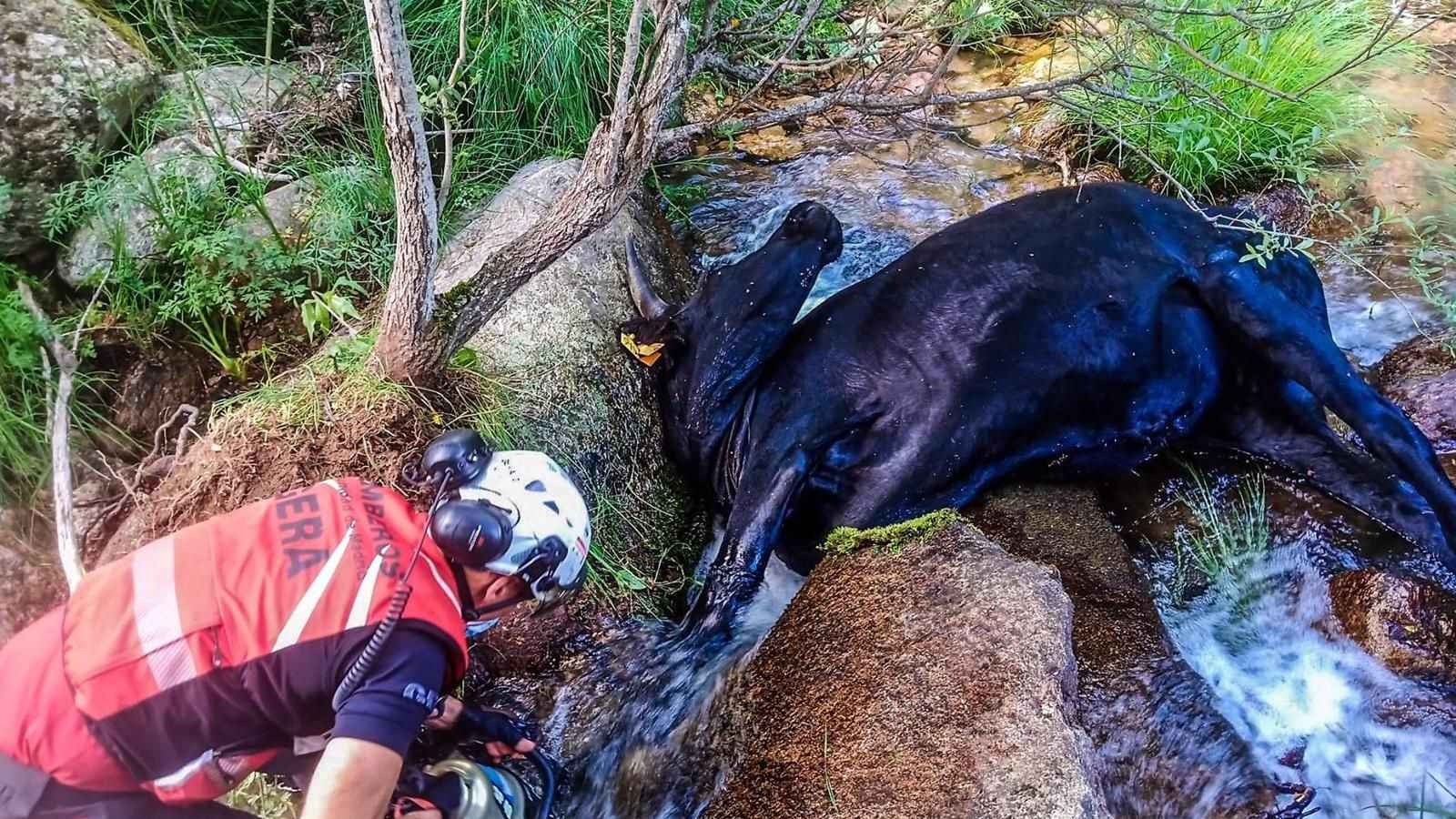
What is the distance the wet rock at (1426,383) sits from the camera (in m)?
3.43

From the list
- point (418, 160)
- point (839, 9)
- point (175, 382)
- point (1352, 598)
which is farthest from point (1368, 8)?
point (175, 382)

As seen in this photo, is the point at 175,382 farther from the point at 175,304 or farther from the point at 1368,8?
the point at 1368,8

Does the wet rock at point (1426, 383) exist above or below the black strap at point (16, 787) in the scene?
below

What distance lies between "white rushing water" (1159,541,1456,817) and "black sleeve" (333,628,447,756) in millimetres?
2233

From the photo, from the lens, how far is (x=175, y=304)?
3465 mm

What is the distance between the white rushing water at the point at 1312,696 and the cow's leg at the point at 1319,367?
1.38ft

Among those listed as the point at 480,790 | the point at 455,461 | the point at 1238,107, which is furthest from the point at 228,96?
the point at 1238,107

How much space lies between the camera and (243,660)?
1942mm

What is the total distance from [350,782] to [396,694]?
0.18 meters

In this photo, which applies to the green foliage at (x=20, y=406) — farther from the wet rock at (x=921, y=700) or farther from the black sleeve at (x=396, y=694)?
the wet rock at (x=921, y=700)

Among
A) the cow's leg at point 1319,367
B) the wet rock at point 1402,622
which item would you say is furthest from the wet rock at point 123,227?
the wet rock at point 1402,622

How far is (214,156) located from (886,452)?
9.72 feet

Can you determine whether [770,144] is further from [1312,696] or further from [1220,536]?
[1312,696]

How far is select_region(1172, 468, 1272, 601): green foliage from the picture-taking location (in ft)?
10.4
